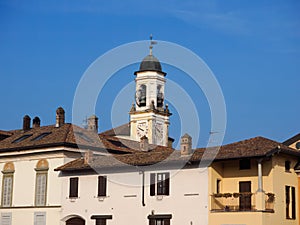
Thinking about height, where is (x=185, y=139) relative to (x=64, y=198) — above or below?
above

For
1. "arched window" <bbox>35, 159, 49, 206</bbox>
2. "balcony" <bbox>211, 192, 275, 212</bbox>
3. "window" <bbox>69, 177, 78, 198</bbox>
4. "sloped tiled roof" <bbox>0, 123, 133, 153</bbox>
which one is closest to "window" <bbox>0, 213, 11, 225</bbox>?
"arched window" <bbox>35, 159, 49, 206</bbox>

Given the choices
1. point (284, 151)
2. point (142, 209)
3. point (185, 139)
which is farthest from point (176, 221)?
point (284, 151)

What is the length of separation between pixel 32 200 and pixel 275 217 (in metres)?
18.3

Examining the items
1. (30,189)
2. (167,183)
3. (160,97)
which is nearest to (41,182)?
(30,189)

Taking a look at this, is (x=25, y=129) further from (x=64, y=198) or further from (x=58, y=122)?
(x=64, y=198)

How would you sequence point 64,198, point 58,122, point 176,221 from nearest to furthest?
point 176,221
point 64,198
point 58,122

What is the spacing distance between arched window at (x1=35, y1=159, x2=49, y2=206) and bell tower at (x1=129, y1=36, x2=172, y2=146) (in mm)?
30614

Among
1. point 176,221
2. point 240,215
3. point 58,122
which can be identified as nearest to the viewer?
point 240,215

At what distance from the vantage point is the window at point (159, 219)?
36.1 meters

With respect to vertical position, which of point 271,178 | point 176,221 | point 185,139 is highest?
point 185,139

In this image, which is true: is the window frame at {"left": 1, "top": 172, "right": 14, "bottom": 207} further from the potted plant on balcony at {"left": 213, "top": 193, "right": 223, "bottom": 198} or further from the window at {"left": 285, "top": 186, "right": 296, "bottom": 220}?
the window at {"left": 285, "top": 186, "right": 296, "bottom": 220}

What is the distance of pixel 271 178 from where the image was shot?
33.9m

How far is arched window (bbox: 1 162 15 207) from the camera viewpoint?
45719 millimetres

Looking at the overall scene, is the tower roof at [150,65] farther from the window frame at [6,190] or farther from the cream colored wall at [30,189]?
the window frame at [6,190]
